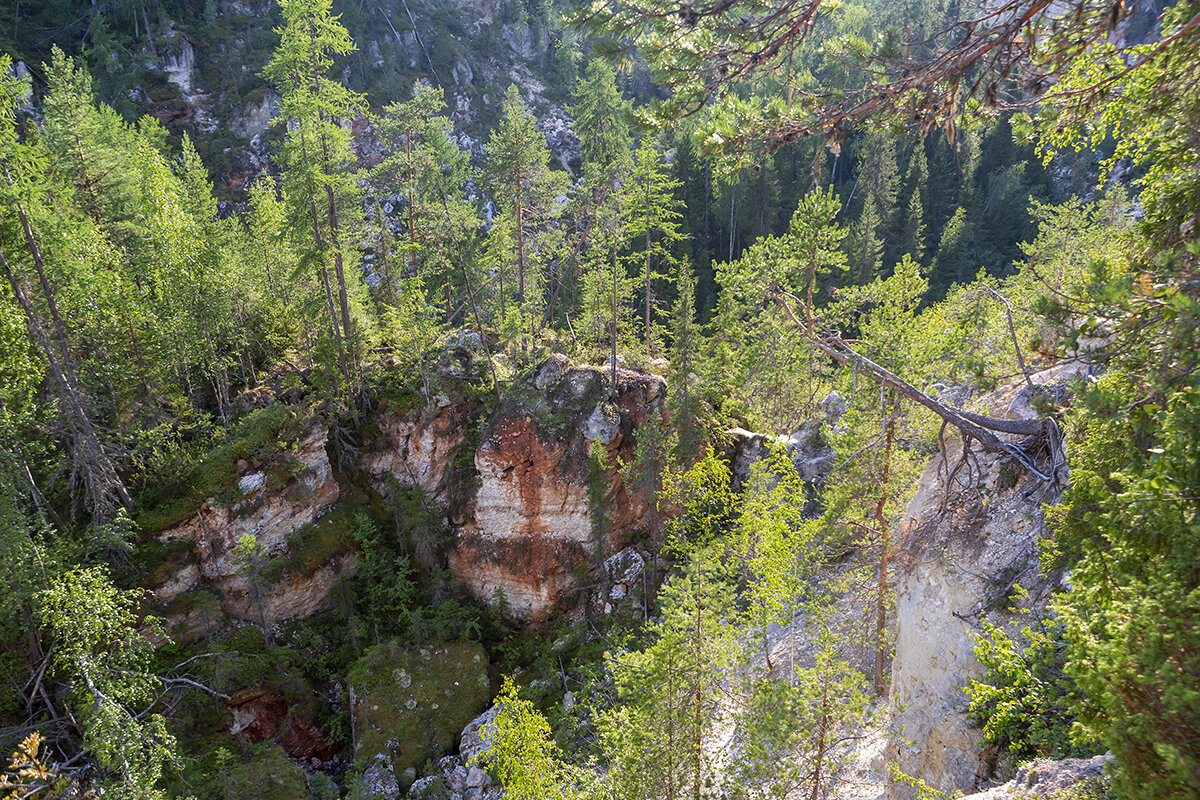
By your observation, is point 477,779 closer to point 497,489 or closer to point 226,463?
point 497,489

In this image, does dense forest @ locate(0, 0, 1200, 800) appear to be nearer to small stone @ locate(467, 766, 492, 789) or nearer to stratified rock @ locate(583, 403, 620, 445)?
small stone @ locate(467, 766, 492, 789)

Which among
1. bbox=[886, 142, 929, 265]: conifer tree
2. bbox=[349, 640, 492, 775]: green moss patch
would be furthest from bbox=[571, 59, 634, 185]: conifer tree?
bbox=[886, 142, 929, 265]: conifer tree

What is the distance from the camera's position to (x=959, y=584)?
7.27m

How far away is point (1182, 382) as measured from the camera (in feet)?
11.9

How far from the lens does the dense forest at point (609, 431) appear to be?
4.59 meters

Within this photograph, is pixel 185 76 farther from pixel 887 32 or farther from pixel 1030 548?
pixel 1030 548

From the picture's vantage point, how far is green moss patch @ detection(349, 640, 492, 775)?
53.7 feet

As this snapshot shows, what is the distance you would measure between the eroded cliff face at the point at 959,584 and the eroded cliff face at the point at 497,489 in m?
11.6

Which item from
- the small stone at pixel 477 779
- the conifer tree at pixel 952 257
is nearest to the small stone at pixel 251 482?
the small stone at pixel 477 779

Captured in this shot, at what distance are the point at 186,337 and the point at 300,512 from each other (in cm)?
672

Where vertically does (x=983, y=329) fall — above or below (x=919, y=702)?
above

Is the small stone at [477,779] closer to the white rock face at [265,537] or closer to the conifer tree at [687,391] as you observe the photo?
the white rock face at [265,537]

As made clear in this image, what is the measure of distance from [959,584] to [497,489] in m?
15.0

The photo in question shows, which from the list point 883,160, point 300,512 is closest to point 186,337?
point 300,512
